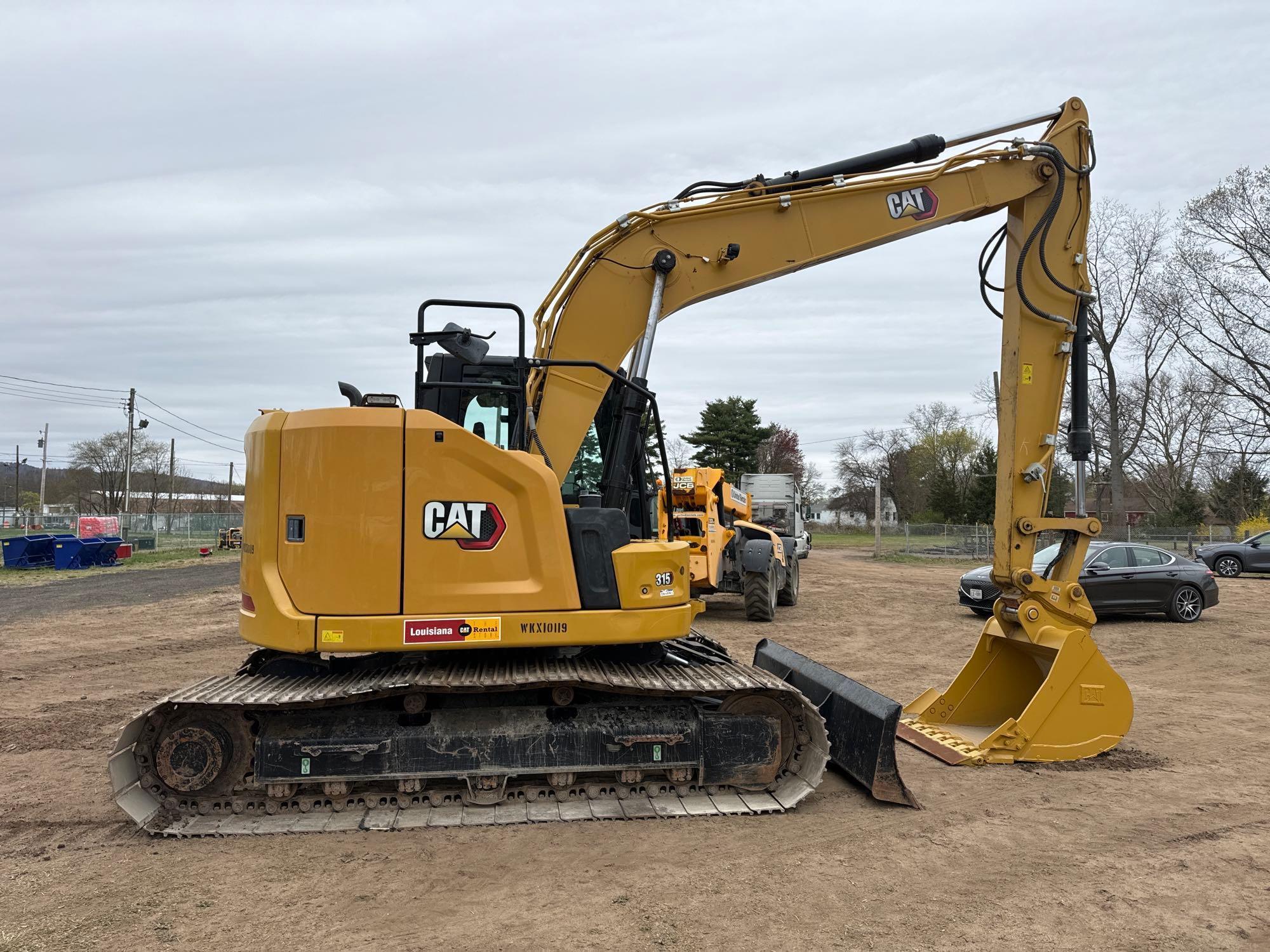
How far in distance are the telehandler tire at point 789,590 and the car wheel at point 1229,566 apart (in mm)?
15057

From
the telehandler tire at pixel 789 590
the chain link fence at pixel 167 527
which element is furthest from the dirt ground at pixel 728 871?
the chain link fence at pixel 167 527

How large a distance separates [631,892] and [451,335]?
133 inches

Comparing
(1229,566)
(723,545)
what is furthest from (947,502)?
(723,545)

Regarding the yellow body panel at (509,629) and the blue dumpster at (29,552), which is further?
the blue dumpster at (29,552)

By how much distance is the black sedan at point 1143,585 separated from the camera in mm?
15953

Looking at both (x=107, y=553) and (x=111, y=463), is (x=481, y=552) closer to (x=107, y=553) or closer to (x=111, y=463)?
(x=107, y=553)

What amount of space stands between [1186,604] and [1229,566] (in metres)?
13.1

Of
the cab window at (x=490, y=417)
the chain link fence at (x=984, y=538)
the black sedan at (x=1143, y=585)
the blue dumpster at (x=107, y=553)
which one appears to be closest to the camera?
the cab window at (x=490, y=417)

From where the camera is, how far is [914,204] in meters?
7.09

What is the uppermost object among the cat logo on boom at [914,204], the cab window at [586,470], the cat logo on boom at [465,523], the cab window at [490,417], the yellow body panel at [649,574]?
the cat logo on boom at [914,204]

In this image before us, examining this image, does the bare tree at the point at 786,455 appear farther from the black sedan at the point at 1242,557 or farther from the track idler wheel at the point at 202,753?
the track idler wheel at the point at 202,753

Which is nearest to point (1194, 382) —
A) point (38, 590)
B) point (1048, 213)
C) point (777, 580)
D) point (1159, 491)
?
point (1159, 491)

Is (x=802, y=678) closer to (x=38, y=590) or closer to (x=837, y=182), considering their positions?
(x=837, y=182)

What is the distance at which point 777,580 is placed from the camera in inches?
694
